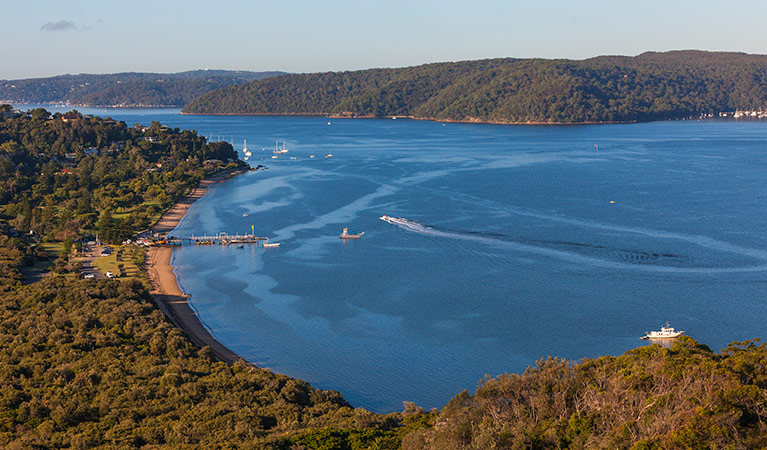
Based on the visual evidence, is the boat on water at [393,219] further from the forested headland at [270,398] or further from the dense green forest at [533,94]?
the dense green forest at [533,94]

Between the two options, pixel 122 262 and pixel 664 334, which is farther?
pixel 122 262

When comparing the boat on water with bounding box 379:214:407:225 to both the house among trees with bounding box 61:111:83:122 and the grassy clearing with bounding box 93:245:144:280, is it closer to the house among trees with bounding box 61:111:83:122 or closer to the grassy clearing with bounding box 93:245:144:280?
the grassy clearing with bounding box 93:245:144:280

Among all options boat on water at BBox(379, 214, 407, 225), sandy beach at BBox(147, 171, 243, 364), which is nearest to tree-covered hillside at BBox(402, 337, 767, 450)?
sandy beach at BBox(147, 171, 243, 364)

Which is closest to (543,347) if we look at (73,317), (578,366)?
(578,366)

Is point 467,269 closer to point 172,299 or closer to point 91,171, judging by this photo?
point 172,299

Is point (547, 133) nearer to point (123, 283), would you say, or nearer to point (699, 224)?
point (699, 224)

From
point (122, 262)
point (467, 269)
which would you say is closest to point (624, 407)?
point (467, 269)
